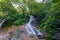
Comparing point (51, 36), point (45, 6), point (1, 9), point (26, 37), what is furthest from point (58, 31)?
point (1, 9)

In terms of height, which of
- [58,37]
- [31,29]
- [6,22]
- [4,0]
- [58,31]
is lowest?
[58,37]

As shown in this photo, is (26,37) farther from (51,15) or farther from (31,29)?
(51,15)

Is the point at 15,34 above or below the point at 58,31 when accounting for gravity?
above

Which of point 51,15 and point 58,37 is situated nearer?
point 58,37

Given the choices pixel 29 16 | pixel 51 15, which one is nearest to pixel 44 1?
pixel 29 16

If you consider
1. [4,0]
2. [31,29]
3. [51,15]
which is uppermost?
[4,0]

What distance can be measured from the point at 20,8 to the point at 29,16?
1182 millimetres

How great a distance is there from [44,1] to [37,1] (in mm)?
733

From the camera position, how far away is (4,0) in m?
15.9

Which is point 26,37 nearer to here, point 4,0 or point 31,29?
point 31,29

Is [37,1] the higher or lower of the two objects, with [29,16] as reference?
higher

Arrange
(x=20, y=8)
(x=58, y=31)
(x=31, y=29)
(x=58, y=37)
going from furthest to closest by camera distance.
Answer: (x=20, y=8) < (x=31, y=29) < (x=58, y=31) < (x=58, y=37)

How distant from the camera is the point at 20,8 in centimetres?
1680

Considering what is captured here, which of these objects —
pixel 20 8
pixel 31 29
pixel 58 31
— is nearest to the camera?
pixel 58 31
